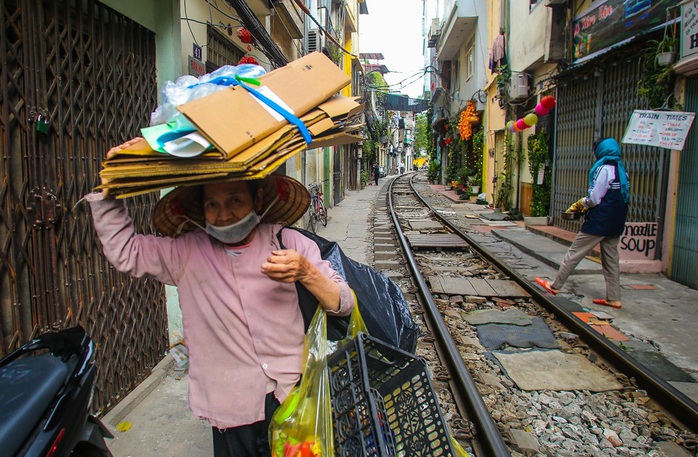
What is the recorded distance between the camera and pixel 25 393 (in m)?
1.57

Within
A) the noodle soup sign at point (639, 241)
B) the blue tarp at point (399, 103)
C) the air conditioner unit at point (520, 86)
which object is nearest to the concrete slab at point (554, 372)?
the noodle soup sign at point (639, 241)

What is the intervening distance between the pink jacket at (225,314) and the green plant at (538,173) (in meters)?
11.9

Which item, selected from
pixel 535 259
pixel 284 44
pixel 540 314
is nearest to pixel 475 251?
pixel 535 259

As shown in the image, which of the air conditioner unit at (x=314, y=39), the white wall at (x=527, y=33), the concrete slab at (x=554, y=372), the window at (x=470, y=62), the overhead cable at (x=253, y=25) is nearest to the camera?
the concrete slab at (x=554, y=372)

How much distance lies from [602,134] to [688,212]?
3407 millimetres

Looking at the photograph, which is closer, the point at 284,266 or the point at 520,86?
the point at 284,266

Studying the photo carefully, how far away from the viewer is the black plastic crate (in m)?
1.52

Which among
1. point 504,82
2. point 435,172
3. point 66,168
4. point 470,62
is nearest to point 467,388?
point 66,168

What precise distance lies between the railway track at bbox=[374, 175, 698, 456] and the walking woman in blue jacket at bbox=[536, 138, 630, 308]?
771 millimetres

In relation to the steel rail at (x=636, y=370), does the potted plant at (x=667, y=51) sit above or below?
above

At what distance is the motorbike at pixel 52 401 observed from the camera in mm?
1471

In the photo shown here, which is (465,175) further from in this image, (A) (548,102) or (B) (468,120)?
(A) (548,102)

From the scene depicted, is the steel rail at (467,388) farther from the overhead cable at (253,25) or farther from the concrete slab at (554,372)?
the overhead cable at (253,25)

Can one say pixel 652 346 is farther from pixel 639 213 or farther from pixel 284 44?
pixel 284 44
